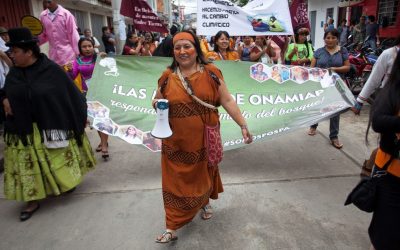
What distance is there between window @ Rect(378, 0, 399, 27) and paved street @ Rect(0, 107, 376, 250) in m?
11.5

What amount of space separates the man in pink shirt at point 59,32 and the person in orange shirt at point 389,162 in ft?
14.8

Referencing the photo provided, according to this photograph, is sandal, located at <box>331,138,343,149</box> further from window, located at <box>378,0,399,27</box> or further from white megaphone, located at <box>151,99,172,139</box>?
window, located at <box>378,0,399,27</box>

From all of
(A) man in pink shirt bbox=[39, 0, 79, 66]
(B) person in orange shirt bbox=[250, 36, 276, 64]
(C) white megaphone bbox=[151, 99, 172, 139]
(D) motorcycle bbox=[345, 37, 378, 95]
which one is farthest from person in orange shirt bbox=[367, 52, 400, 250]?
(D) motorcycle bbox=[345, 37, 378, 95]

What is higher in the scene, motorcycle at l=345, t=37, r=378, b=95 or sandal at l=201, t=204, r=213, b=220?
motorcycle at l=345, t=37, r=378, b=95

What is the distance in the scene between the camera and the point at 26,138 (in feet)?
10.8

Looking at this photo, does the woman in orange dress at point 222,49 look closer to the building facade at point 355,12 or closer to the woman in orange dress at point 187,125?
the woman in orange dress at point 187,125

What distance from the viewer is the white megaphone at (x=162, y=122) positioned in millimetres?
2443

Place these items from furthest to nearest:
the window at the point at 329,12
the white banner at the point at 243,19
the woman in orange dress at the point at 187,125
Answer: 1. the window at the point at 329,12
2. the white banner at the point at 243,19
3. the woman in orange dress at the point at 187,125

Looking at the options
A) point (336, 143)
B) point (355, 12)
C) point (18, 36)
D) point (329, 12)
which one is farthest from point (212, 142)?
point (329, 12)

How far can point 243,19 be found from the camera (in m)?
5.29

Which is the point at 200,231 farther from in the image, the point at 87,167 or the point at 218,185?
the point at 87,167

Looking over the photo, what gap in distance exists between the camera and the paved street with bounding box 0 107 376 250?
2926 mm

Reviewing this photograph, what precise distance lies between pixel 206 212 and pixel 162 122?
1.18m

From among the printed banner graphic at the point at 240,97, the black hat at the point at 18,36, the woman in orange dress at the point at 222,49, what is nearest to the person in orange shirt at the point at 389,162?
the printed banner graphic at the point at 240,97
